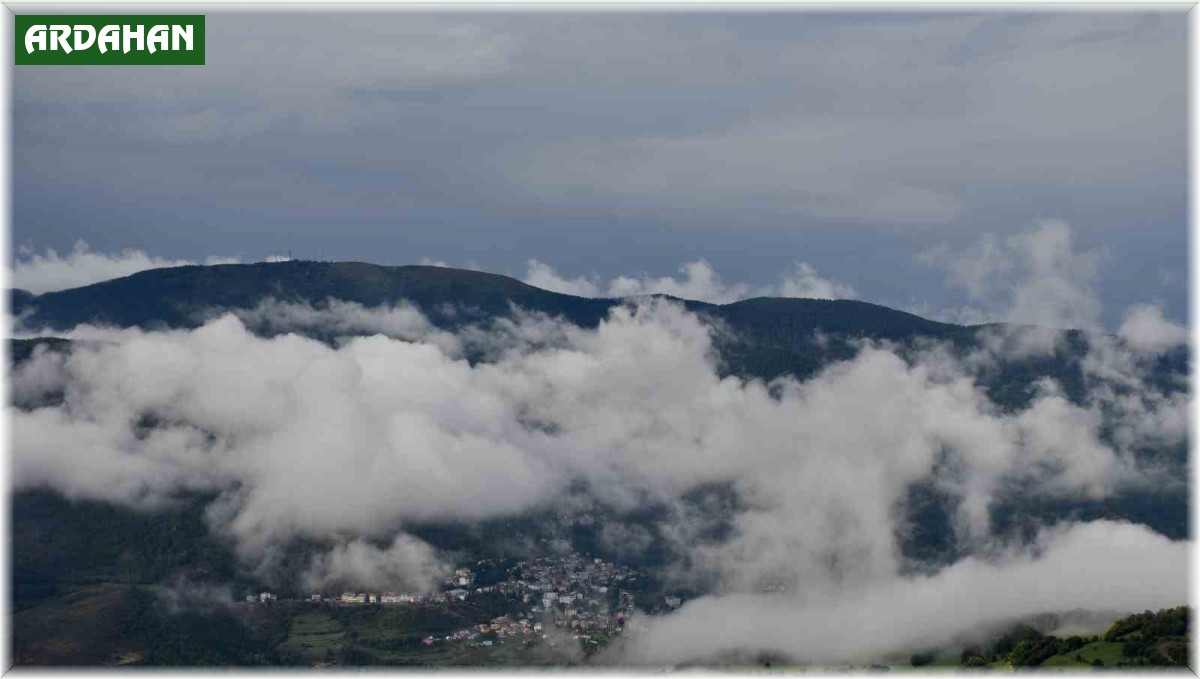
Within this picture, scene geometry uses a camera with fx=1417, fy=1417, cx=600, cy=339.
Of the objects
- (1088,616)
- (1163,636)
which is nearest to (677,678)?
(1163,636)

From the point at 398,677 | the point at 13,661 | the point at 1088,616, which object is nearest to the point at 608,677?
the point at 398,677

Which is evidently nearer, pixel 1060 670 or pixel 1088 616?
pixel 1060 670

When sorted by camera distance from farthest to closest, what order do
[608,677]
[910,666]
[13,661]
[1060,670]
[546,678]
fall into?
[13,661]
[910,666]
[1060,670]
[608,677]
[546,678]

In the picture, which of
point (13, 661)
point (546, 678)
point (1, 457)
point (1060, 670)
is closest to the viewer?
point (546, 678)

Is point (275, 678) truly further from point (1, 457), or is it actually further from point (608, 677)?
point (1, 457)

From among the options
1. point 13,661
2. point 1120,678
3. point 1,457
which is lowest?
point 1120,678

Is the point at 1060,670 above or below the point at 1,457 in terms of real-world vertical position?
below
